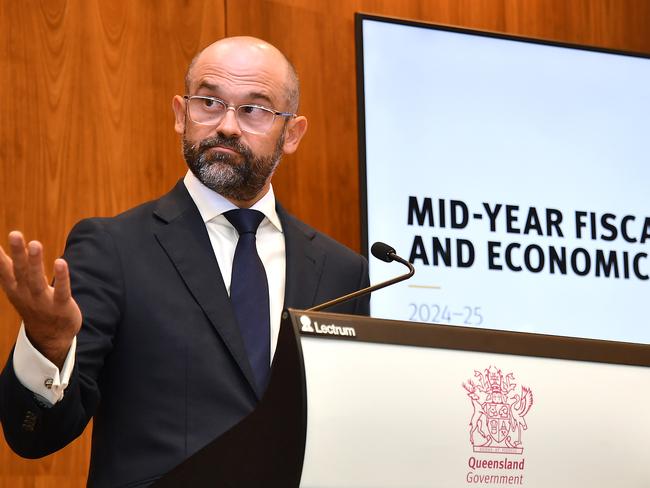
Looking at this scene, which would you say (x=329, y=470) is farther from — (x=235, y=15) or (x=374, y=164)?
(x=235, y=15)

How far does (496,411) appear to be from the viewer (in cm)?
158

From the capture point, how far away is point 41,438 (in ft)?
5.81

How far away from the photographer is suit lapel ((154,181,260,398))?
2.07 metres

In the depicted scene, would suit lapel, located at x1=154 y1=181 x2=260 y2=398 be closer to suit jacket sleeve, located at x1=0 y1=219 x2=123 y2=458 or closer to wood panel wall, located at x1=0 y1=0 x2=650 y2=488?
suit jacket sleeve, located at x1=0 y1=219 x2=123 y2=458

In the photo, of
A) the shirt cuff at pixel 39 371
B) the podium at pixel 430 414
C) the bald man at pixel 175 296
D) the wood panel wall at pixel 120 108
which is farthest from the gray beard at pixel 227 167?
the wood panel wall at pixel 120 108

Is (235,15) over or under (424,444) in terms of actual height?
over

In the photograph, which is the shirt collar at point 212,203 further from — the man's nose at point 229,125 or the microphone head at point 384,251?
the microphone head at point 384,251

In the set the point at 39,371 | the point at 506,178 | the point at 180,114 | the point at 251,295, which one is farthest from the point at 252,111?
the point at 506,178

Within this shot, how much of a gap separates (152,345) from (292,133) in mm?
803

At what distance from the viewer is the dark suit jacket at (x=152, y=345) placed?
2.00m

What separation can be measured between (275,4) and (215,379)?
2220mm

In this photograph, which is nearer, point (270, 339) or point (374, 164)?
Result: point (270, 339)

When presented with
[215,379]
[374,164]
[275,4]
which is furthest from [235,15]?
[215,379]

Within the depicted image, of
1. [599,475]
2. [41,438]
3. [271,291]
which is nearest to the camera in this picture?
[599,475]
